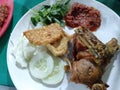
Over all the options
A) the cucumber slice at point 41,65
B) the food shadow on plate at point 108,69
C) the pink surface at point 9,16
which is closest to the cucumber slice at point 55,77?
the cucumber slice at point 41,65

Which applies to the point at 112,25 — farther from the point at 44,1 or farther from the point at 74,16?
the point at 44,1

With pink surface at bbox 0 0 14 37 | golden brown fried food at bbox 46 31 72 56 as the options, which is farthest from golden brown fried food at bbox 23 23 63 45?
pink surface at bbox 0 0 14 37

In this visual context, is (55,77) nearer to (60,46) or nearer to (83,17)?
(60,46)

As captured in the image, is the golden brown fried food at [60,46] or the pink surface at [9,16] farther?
the pink surface at [9,16]

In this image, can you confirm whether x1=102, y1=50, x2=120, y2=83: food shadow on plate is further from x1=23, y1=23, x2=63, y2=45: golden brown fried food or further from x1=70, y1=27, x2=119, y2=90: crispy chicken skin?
x1=23, y1=23, x2=63, y2=45: golden brown fried food

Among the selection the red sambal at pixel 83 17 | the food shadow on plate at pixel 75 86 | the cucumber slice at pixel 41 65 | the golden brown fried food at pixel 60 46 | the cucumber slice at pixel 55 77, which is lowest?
the food shadow on plate at pixel 75 86

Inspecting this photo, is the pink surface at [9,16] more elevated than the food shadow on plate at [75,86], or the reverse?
the pink surface at [9,16]

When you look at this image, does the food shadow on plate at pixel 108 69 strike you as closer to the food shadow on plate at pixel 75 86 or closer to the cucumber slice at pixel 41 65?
the food shadow on plate at pixel 75 86
